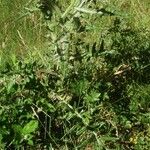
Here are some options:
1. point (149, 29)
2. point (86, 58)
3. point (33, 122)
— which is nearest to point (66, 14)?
point (86, 58)

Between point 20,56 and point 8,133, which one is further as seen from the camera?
point 20,56

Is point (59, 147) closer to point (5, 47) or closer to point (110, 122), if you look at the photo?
point (110, 122)

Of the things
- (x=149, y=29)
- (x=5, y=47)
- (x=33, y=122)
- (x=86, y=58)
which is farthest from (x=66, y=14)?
(x=5, y=47)

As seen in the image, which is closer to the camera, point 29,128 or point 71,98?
point 29,128

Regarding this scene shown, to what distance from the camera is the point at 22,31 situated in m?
4.85

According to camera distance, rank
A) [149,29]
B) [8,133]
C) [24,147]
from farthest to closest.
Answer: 1. [149,29]
2. [24,147]
3. [8,133]

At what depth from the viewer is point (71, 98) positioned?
3.12 meters

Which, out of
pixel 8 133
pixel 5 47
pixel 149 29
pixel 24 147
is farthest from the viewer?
pixel 5 47

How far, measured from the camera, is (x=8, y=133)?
271 cm

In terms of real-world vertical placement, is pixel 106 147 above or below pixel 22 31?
below

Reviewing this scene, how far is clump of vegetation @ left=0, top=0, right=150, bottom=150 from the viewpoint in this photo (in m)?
2.86

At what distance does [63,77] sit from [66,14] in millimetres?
421

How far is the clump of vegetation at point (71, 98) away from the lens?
2.86 metres

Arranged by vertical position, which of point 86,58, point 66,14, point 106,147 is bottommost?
point 106,147
